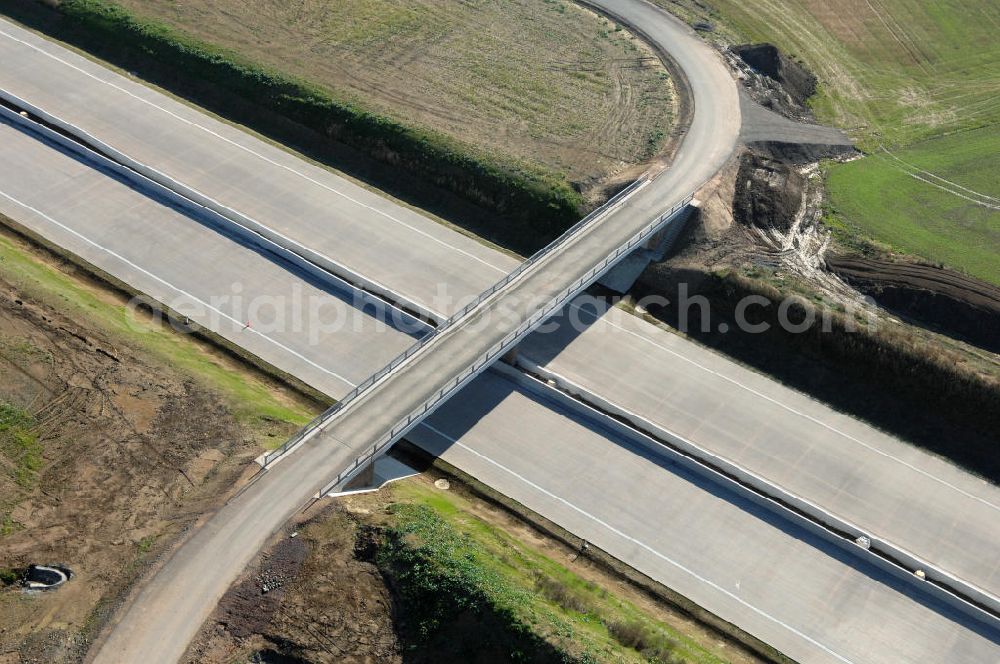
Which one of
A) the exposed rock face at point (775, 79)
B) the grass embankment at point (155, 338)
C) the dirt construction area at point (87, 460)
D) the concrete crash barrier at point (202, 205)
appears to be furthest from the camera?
the exposed rock face at point (775, 79)

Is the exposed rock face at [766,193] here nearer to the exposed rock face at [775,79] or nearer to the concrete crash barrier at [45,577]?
the exposed rock face at [775,79]

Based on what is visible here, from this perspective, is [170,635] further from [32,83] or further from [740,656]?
[32,83]

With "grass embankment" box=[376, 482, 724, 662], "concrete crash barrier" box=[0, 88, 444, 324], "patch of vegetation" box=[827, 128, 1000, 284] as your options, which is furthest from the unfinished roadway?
"patch of vegetation" box=[827, 128, 1000, 284]

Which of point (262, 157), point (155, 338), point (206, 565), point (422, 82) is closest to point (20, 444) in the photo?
point (155, 338)

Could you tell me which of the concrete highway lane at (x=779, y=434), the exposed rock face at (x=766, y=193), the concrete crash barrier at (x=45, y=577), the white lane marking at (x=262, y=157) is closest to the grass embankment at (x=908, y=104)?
the exposed rock face at (x=766, y=193)

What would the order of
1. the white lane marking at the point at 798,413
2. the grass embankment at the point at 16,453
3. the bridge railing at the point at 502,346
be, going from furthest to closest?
the white lane marking at the point at 798,413, the bridge railing at the point at 502,346, the grass embankment at the point at 16,453

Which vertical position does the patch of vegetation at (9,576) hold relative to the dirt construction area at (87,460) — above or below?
below
